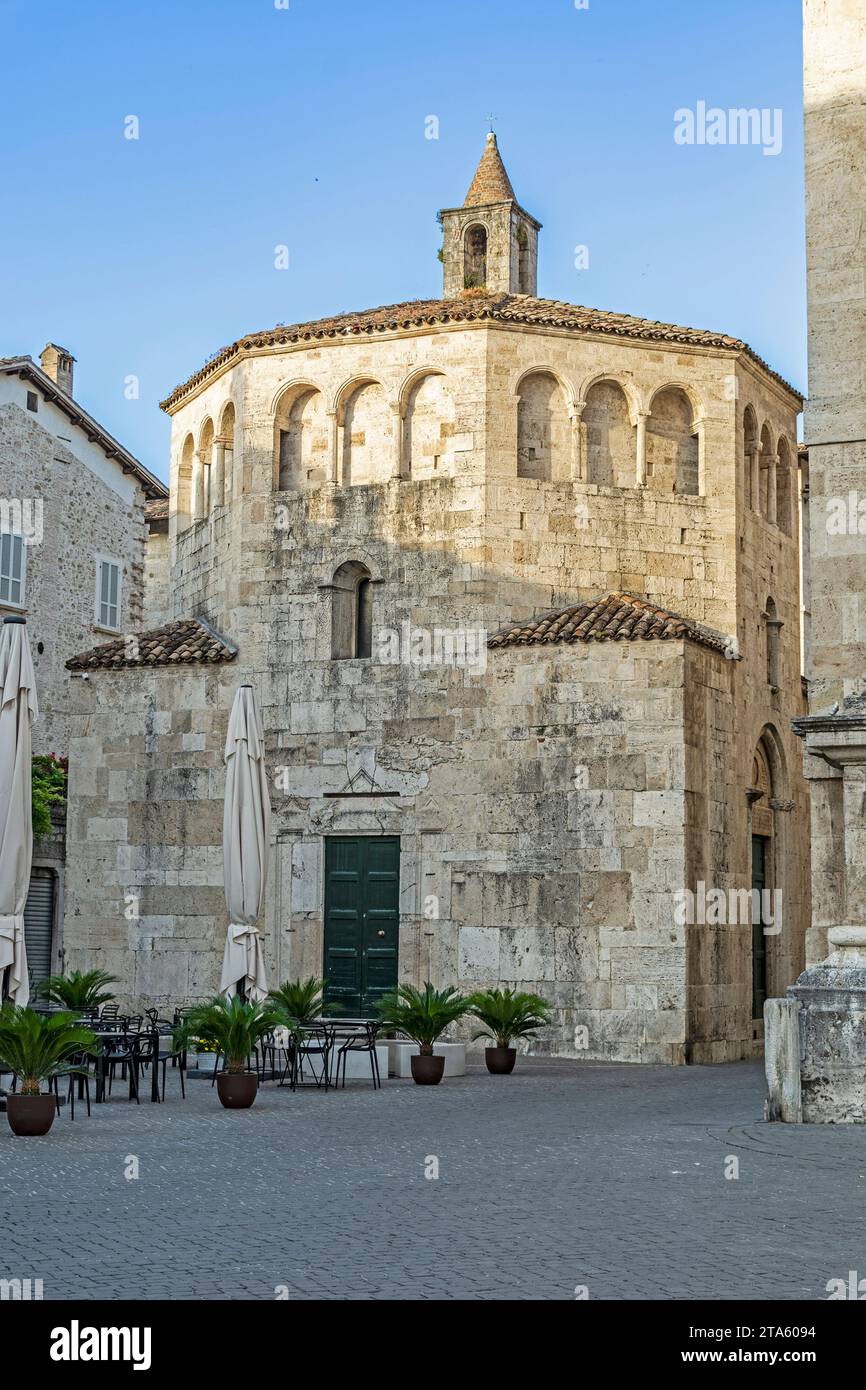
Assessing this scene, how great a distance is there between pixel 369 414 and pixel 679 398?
493cm

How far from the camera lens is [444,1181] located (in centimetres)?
1074

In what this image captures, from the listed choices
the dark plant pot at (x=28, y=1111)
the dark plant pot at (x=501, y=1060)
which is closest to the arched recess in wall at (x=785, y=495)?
the dark plant pot at (x=501, y=1060)

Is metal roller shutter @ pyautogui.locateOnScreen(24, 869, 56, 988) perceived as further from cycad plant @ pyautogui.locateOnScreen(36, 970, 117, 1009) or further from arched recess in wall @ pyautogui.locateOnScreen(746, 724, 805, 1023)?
arched recess in wall @ pyautogui.locateOnScreen(746, 724, 805, 1023)

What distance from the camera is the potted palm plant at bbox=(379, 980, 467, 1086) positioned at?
18891 millimetres

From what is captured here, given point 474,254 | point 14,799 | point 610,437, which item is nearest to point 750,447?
point 610,437

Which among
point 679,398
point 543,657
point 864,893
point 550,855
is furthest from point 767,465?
point 864,893

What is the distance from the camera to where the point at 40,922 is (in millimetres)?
32219

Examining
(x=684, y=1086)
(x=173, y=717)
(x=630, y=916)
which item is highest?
(x=173, y=717)

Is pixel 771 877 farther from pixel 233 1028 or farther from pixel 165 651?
pixel 233 1028

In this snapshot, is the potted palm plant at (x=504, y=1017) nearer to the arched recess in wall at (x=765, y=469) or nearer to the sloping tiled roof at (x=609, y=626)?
the sloping tiled roof at (x=609, y=626)

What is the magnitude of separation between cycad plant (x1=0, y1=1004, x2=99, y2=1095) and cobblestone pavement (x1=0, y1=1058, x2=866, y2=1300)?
52 centimetres
